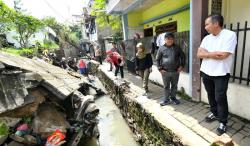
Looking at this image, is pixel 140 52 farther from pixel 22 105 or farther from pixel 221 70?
pixel 22 105

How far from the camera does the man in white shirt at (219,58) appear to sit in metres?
2.96

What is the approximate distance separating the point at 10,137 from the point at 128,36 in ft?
28.8

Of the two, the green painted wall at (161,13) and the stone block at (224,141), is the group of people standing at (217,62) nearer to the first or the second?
the stone block at (224,141)

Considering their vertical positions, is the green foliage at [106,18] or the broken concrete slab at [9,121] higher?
the green foliage at [106,18]

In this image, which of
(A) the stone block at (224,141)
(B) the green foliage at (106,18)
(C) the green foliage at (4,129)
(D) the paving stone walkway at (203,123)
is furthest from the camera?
(B) the green foliage at (106,18)

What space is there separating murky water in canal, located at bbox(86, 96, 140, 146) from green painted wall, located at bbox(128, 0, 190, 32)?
4.87 meters

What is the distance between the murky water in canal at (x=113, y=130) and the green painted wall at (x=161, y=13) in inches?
192

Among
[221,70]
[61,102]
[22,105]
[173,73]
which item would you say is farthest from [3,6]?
[221,70]

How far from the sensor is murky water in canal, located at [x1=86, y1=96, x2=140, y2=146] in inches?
215

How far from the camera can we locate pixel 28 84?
3.72 m

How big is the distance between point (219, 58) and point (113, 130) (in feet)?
14.8

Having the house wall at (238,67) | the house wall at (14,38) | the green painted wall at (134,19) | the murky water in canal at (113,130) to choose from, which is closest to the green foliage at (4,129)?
the murky water in canal at (113,130)

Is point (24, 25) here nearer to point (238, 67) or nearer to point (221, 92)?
point (238, 67)

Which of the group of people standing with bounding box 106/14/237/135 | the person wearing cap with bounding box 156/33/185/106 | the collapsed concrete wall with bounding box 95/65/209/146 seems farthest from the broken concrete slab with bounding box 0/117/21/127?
the group of people standing with bounding box 106/14/237/135
